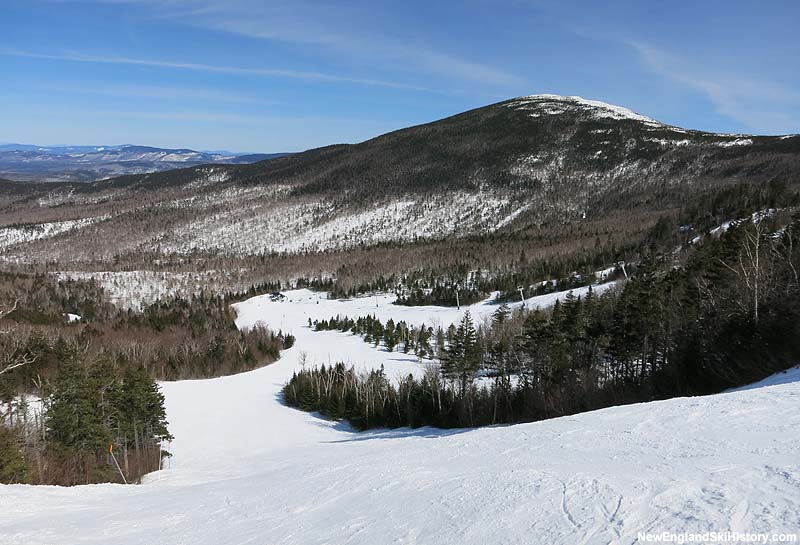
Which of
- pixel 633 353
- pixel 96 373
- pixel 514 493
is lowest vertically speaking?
pixel 633 353

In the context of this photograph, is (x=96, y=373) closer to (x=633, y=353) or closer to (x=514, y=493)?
(x=514, y=493)

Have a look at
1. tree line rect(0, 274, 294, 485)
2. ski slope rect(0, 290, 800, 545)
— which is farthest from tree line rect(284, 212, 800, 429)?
tree line rect(0, 274, 294, 485)

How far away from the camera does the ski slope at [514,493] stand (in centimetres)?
657

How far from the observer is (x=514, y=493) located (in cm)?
807

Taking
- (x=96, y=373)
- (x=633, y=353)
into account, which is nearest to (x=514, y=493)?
(x=96, y=373)

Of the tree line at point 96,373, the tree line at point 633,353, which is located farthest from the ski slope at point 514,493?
the tree line at point 633,353

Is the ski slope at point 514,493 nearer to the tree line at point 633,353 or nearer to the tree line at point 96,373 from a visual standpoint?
the tree line at point 96,373

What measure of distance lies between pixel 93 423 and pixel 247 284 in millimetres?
134484

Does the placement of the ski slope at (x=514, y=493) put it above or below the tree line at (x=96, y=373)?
above

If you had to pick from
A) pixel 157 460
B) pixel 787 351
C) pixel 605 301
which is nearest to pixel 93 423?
pixel 157 460

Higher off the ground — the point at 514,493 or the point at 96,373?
the point at 514,493

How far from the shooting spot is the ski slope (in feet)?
21.6

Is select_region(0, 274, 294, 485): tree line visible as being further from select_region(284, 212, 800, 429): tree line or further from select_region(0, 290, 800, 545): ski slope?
select_region(284, 212, 800, 429): tree line

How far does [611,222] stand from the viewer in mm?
169750
